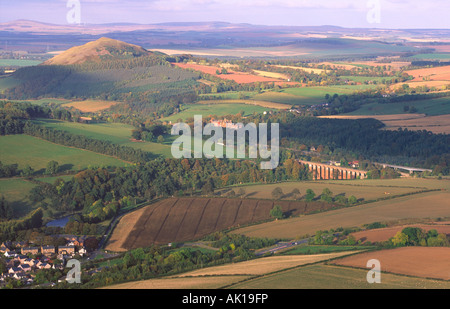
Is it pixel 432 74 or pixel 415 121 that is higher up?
pixel 432 74

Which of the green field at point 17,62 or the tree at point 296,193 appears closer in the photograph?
the tree at point 296,193

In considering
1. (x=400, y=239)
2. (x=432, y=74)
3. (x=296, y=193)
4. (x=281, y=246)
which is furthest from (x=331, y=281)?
(x=432, y=74)

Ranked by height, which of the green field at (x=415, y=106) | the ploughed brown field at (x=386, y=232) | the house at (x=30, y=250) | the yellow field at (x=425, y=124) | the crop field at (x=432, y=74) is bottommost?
the house at (x=30, y=250)

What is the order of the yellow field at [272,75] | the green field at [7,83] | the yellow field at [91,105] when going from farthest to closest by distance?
the yellow field at [272,75]
the green field at [7,83]
the yellow field at [91,105]

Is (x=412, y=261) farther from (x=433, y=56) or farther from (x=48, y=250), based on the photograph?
(x=433, y=56)

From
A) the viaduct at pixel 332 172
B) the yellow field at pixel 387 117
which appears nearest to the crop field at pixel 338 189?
the viaduct at pixel 332 172

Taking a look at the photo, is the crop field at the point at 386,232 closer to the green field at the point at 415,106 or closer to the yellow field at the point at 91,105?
the green field at the point at 415,106

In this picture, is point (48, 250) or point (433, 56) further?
point (433, 56)
